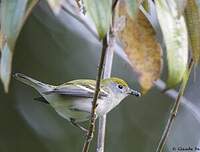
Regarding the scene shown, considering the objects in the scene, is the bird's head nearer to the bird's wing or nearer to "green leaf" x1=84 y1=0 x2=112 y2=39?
the bird's wing

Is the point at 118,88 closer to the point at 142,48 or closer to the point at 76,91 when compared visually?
the point at 76,91

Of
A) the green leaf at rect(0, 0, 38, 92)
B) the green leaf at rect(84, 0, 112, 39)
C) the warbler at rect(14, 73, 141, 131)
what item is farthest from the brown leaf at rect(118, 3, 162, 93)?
the warbler at rect(14, 73, 141, 131)

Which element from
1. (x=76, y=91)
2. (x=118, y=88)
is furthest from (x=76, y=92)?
(x=118, y=88)

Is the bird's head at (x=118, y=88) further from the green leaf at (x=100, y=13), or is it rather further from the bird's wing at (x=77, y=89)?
the green leaf at (x=100, y=13)

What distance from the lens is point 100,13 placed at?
1.02 meters

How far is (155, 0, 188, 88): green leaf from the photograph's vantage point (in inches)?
44.3

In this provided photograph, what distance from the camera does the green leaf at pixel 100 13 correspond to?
998 millimetres

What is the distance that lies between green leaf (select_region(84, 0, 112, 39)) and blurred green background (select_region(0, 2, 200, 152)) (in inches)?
104

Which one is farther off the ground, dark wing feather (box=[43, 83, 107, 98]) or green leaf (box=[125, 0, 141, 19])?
green leaf (box=[125, 0, 141, 19])

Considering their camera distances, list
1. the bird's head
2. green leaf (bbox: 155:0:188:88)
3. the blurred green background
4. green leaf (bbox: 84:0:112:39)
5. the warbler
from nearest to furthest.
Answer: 1. green leaf (bbox: 84:0:112:39)
2. green leaf (bbox: 155:0:188:88)
3. the warbler
4. the bird's head
5. the blurred green background

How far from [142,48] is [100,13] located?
224 millimetres

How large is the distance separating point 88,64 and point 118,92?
4.64 ft

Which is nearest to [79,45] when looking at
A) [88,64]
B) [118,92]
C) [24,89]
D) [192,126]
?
[88,64]

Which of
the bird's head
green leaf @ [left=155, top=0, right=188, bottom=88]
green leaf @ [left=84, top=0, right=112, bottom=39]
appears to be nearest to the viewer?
green leaf @ [left=84, top=0, right=112, bottom=39]
